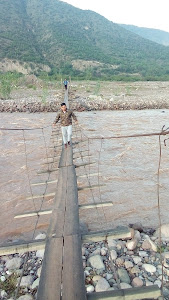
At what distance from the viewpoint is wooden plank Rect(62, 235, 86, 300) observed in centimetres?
208

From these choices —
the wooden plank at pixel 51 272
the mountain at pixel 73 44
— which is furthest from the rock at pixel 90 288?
the mountain at pixel 73 44

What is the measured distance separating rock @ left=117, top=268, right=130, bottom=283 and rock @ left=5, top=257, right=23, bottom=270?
43.4 inches

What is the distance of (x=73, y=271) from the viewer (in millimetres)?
2316

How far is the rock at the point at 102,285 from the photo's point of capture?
258 cm

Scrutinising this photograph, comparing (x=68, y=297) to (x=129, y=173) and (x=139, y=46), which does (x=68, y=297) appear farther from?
(x=139, y=46)

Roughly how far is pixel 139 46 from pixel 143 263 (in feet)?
243

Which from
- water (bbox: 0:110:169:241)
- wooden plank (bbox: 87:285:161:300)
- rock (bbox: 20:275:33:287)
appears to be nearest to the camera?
wooden plank (bbox: 87:285:161:300)

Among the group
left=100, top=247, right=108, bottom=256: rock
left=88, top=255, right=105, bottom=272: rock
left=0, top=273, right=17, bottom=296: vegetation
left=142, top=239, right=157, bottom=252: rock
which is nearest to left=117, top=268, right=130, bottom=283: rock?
left=88, top=255, right=105, bottom=272: rock

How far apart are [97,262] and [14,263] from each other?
36.4 inches

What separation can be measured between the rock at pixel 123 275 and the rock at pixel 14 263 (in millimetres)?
1103

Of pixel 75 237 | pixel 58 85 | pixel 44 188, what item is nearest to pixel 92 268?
pixel 75 237

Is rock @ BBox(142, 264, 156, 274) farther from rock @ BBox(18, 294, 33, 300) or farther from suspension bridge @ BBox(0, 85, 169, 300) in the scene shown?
rock @ BBox(18, 294, 33, 300)

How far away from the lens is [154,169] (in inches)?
266

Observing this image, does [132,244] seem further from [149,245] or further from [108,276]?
[108,276]
